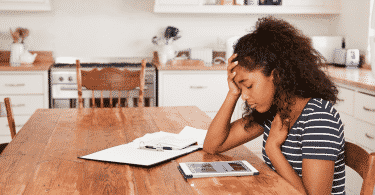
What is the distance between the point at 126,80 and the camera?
2221 mm

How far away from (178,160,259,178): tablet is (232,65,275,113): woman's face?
0.19 metres

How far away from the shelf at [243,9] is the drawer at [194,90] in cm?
64

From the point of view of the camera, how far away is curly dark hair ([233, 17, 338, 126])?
1085 mm

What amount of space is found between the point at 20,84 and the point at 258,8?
2198mm

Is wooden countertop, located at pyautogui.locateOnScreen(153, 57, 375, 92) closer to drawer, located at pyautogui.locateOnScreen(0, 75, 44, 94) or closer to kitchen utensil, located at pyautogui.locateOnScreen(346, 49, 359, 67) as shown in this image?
kitchen utensil, located at pyautogui.locateOnScreen(346, 49, 359, 67)

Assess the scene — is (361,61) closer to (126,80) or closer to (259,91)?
(126,80)

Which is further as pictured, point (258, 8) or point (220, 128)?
point (258, 8)

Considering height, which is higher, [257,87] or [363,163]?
[257,87]

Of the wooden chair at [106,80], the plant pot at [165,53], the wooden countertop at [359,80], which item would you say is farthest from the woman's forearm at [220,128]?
the plant pot at [165,53]

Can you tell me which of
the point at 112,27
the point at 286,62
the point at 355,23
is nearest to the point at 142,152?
the point at 286,62

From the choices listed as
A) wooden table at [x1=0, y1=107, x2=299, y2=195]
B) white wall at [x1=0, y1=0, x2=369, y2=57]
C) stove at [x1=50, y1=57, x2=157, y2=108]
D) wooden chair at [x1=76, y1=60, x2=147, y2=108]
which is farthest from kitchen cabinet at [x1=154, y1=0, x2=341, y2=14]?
wooden table at [x1=0, y1=107, x2=299, y2=195]

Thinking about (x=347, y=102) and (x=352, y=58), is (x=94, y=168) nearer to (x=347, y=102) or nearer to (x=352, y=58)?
(x=347, y=102)

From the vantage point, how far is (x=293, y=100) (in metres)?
1.14

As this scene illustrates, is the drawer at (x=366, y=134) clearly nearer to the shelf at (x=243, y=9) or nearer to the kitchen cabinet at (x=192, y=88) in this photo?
the kitchen cabinet at (x=192, y=88)
